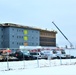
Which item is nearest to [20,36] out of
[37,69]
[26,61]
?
[26,61]

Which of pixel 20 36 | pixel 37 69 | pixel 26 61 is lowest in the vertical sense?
pixel 26 61

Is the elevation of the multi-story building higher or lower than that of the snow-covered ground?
higher

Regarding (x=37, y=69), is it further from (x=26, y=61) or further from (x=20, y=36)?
(x=20, y=36)

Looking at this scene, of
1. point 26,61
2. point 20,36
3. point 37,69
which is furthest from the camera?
point 20,36

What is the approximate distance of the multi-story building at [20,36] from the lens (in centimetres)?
8306

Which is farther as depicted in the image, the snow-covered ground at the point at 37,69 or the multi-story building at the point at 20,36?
the multi-story building at the point at 20,36

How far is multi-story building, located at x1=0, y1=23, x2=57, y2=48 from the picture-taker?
83.1m

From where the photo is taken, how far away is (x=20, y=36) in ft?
286

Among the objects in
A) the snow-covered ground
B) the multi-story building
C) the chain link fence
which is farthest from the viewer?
the multi-story building

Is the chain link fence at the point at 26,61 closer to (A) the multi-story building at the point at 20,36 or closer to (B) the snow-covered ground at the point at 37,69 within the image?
(B) the snow-covered ground at the point at 37,69

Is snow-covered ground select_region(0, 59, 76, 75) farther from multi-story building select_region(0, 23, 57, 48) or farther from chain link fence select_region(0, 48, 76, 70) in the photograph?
multi-story building select_region(0, 23, 57, 48)

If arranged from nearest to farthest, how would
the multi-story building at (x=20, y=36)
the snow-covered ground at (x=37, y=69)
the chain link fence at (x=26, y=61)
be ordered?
1. the snow-covered ground at (x=37, y=69)
2. the chain link fence at (x=26, y=61)
3. the multi-story building at (x=20, y=36)

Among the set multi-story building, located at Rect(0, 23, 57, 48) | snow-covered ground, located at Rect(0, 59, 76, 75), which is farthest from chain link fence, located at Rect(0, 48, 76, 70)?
multi-story building, located at Rect(0, 23, 57, 48)

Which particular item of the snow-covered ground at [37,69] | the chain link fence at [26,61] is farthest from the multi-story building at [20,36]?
the snow-covered ground at [37,69]
